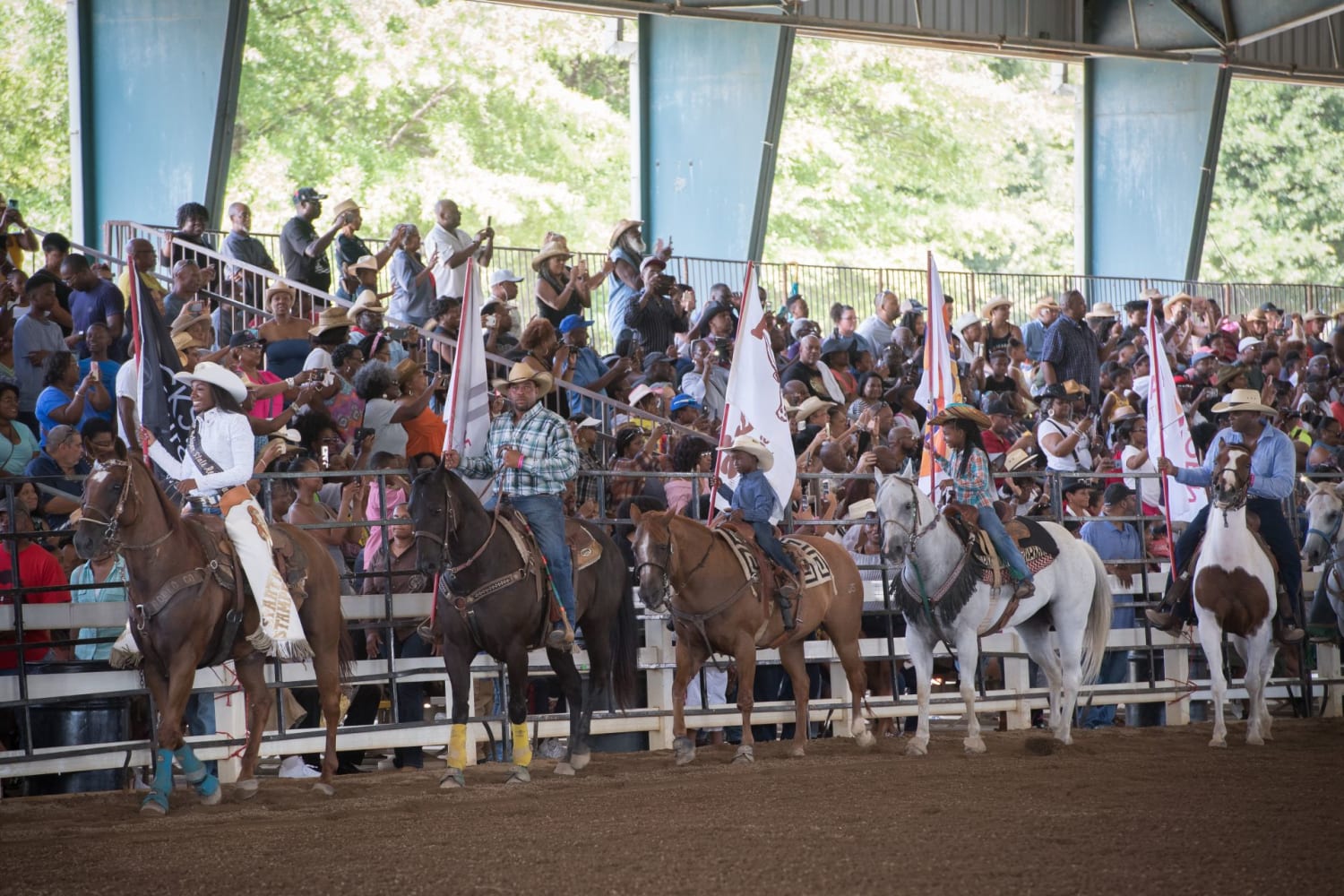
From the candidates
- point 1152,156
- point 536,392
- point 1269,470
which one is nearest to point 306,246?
point 536,392

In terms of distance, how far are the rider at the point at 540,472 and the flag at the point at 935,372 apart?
3.78m

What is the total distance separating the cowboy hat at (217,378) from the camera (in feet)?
32.8

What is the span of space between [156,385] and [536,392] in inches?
100.0

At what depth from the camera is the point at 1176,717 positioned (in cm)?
1595

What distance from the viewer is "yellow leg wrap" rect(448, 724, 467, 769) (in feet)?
35.0

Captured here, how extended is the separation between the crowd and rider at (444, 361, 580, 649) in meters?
0.02

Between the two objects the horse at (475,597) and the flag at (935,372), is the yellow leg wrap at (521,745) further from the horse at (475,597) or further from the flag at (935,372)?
the flag at (935,372)

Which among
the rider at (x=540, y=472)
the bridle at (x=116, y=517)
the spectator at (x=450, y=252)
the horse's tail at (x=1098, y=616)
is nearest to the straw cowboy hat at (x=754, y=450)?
the rider at (x=540, y=472)

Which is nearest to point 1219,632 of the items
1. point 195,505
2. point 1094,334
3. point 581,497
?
point 581,497

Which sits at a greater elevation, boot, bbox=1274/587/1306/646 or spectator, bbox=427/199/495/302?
spectator, bbox=427/199/495/302

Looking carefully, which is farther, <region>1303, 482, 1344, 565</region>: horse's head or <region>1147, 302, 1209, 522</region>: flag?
<region>1303, 482, 1344, 565</region>: horse's head

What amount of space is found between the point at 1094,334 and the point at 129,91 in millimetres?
13169

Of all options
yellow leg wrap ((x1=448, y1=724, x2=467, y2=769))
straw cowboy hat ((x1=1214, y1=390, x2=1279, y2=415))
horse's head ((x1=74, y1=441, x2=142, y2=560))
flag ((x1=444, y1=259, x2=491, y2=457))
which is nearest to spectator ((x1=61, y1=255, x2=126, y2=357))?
flag ((x1=444, y1=259, x2=491, y2=457))

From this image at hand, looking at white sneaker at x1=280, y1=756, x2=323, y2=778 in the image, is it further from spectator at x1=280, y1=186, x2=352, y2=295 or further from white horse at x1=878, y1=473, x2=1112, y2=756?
spectator at x1=280, y1=186, x2=352, y2=295
